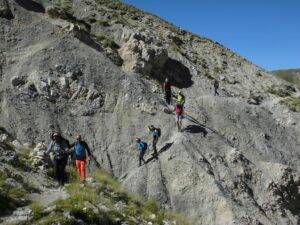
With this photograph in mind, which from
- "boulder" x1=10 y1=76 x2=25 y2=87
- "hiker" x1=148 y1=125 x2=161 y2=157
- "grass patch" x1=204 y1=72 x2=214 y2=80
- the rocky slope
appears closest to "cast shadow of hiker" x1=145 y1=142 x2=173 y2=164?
"hiker" x1=148 y1=125 x2=161 y2=157

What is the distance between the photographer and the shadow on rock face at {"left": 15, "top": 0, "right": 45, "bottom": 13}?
143 ft

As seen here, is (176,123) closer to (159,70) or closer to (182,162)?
(182,162)

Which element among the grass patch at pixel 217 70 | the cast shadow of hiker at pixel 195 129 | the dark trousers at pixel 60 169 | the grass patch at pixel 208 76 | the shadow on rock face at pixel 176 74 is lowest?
the dark trousers at pixel 60 169

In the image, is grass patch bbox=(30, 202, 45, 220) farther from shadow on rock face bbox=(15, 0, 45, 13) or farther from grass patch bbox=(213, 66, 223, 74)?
grass patch bbox=(213, 66, 223, 74)

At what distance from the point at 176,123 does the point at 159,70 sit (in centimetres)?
1093

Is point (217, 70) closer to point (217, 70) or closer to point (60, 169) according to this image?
point (217, 70)

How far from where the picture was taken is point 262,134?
136 feet

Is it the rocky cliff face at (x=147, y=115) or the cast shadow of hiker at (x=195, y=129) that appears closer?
the rocky cliff face at (x=147, y=115)

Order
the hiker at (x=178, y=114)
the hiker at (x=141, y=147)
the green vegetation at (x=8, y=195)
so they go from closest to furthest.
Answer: the green vegetation at (x=8, y=195), the hiker at (x=141, y=147), the hiker at (x=178, y=114)

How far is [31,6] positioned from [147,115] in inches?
618

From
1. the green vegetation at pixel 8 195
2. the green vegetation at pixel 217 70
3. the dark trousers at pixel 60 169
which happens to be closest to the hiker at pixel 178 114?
the dark trousers at pixel 60 169

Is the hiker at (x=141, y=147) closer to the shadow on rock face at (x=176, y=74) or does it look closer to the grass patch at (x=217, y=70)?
the shadow on rock face at (x=176, y=74)

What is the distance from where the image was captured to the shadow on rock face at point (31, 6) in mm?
43469

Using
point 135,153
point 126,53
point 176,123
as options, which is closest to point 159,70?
point 126,53
